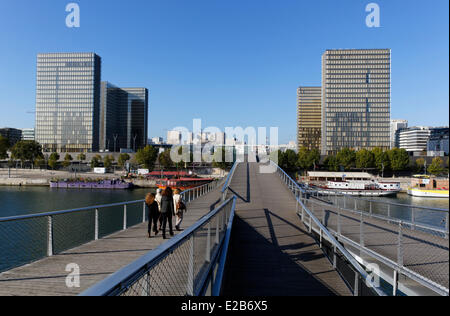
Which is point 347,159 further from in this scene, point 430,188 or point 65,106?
point 65,106

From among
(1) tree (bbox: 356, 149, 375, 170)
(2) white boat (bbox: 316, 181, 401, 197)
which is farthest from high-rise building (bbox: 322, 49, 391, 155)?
(2) white boat (bbox: 316, 181, 401, 197)

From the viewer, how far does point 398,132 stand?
189m

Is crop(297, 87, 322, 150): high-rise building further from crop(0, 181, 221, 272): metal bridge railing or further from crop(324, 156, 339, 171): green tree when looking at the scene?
crop(0, 181, 221, 272): metal bridge railing

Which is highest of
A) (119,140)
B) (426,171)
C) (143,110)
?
(143,110)

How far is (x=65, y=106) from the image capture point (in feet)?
372

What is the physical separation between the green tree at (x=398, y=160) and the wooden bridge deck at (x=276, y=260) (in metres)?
74.1

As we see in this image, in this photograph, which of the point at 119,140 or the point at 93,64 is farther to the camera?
the point at 119,140

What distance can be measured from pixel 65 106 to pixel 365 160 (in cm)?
10529

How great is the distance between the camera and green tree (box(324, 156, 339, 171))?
8075 centimetres

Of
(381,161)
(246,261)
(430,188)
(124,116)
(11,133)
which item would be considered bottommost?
(430,188)

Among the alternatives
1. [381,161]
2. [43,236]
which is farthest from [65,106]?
[43,236]

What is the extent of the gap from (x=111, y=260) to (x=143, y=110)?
16567cm
